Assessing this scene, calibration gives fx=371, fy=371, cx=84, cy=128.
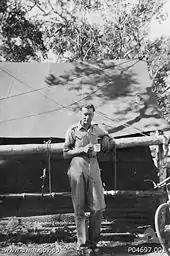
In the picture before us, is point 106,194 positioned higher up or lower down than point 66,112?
lower down

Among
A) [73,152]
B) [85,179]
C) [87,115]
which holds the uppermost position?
[87,115]

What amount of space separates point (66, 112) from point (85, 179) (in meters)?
1.69

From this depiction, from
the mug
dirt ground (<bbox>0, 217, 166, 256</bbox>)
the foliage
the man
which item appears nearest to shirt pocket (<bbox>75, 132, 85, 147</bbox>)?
the man

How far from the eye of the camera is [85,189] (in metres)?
4.42

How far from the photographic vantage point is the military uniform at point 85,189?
436 centimetres

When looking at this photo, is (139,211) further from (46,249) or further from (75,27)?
(75,27)

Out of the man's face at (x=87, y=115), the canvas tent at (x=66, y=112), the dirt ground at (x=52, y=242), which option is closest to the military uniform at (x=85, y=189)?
the man's face at (x=87, y=115)

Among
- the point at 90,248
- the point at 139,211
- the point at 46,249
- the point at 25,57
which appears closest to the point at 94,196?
the point at 90,248

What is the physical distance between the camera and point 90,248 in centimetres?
439

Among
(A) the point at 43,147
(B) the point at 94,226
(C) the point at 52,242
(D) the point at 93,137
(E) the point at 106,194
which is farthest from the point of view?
(C) the point at 52,242

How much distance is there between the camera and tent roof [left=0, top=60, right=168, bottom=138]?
5.59m

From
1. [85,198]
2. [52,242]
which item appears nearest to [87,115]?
[85,198]

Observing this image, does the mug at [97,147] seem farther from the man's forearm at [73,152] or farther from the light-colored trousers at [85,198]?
the light-colored trousers at [85,198]

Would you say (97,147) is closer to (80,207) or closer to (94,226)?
(80,207)
